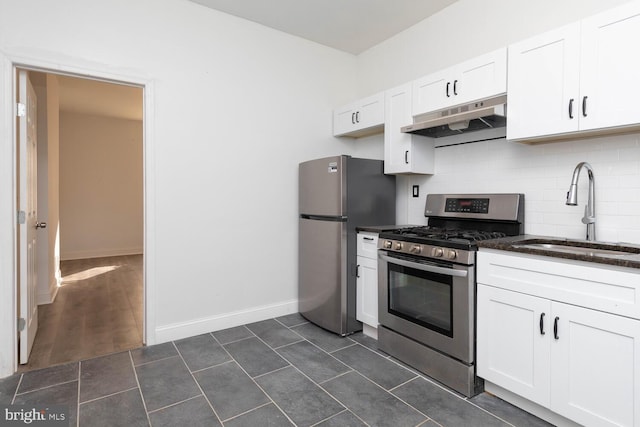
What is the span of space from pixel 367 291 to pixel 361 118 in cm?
164

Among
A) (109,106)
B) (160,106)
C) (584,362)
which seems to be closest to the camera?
(584,362)

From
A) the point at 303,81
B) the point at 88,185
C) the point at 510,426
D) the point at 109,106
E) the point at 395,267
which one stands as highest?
the point at 109,106

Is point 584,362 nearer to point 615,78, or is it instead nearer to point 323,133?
point 615,78

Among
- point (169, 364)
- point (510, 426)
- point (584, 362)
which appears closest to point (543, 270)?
point (584, 362)

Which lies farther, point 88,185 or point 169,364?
point 88,185

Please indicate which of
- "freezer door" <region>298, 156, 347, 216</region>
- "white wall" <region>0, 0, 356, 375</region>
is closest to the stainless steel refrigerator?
"freezer door" <region>298, 156, 347, 216</region>

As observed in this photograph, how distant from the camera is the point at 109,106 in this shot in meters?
6.19

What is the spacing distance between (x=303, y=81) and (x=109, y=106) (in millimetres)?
4353

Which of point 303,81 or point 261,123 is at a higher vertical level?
point 303,81

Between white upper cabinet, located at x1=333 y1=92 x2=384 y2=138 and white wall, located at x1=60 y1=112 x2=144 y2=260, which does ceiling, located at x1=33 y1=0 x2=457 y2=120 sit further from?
white wall, located at x1=60 y1=112 x2=144 y2=260

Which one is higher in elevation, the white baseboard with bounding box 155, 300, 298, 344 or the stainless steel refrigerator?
the stainless steel refrigerator

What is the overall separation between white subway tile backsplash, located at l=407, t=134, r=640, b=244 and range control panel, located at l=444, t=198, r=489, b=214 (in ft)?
0.37

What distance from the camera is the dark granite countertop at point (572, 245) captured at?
61.5 inches

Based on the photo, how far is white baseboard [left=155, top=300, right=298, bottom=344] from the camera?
2.90 meters
